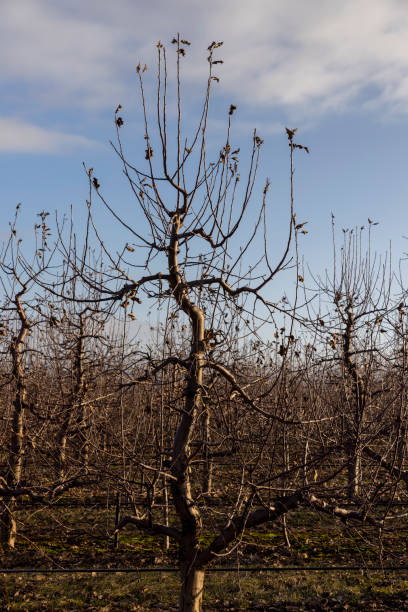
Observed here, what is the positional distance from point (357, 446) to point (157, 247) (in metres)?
2.43

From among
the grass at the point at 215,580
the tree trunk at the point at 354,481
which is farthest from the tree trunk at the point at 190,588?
the tree trunk at the point at 354,481

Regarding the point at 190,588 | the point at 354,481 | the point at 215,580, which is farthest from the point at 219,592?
the point at 354,481

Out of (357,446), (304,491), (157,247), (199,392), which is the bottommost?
(304,491)

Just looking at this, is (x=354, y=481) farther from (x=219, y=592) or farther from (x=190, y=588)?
(x=219, y=592)

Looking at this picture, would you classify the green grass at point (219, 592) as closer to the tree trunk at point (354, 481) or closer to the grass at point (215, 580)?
the grass at point (215, 580)

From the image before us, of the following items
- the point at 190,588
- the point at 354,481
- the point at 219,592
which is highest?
the point at 354,481

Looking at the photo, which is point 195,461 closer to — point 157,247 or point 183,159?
point 157,247

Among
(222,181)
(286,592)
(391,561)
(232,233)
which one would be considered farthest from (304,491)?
(391,561)

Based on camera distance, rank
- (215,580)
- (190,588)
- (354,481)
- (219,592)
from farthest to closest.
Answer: (215,580) < (219,592) < (354,481) < (190,588)

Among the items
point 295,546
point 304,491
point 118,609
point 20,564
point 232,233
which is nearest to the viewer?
point 304,491

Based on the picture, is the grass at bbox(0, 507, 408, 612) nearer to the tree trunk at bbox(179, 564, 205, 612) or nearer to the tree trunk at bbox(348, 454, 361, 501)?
the tree trunk at bbox(348, 454, 361, 501)

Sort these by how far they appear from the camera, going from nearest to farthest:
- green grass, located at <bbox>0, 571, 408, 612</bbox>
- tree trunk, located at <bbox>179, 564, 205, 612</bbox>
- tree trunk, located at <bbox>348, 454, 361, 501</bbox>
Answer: tree trunk, located at <bbox>348, 454, 361, 501</bbox> → tree trunk, located at <bbox>179, 564, 205, 612</bbox> → green grass, located at <bbox>0, 571, 408, 612</bbox>

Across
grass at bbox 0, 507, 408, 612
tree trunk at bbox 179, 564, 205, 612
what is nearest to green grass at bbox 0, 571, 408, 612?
grass at bbox 0, 507, 408, 612

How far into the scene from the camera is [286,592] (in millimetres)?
6797
